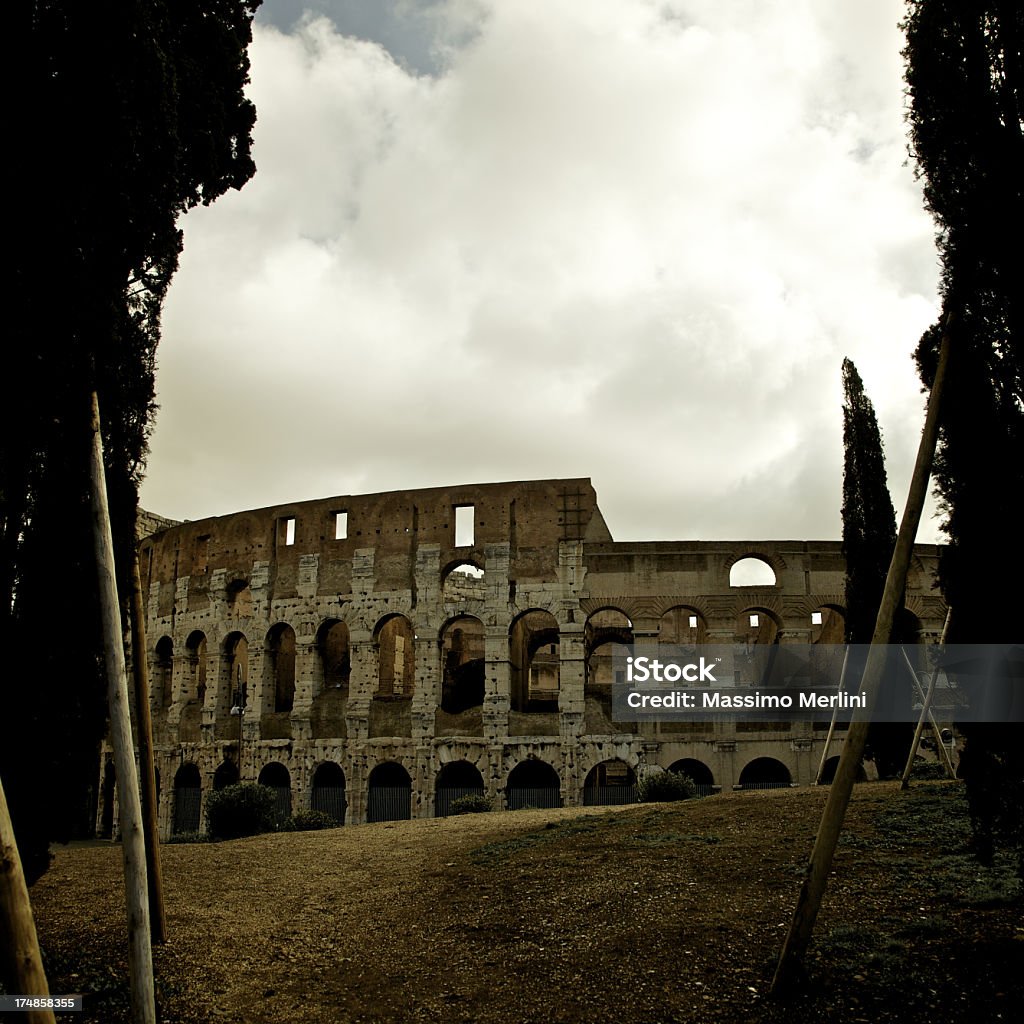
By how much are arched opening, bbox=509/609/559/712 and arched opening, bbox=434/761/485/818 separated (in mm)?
2594

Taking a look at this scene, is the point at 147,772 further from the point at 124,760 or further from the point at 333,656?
the point at 333,656

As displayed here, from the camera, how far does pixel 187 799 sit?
30625 mm

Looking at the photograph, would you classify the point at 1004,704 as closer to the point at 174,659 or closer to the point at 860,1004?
the point at 860,1004

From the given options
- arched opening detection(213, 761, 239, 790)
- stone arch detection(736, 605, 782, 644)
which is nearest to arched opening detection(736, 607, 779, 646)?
stone arch detection(736, 605, 782, 644)

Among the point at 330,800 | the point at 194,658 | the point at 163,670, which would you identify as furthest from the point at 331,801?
the point at 163,670

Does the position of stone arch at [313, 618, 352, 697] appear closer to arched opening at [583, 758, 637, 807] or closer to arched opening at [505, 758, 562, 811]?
arched opening at [505, 758, 562, 811]

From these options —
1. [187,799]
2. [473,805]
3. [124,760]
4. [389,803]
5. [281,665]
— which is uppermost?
[124,760]

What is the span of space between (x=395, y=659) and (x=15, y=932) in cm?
3111

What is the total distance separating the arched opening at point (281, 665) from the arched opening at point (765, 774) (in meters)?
16.2

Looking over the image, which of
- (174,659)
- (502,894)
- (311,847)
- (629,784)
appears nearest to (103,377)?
(502,894)

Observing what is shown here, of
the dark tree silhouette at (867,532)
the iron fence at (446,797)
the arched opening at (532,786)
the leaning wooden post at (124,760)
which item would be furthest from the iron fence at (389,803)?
the leaning wooden post at (124,760)

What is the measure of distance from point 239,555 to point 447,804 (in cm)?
1255

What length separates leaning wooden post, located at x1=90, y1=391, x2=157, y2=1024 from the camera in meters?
5.94

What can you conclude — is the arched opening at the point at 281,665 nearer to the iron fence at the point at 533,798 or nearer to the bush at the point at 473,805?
the iron fence at the point at 533,798
